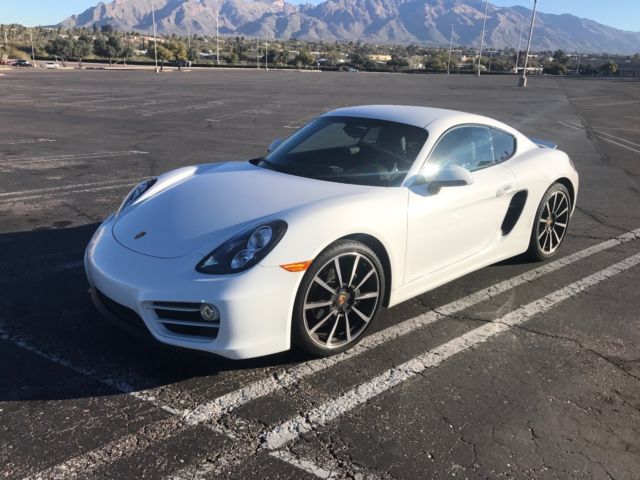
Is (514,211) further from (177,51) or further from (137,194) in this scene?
(177,51)

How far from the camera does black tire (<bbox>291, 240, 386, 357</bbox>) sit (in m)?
3.23

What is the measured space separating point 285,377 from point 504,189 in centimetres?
236

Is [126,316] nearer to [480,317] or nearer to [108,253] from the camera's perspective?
[108,253]

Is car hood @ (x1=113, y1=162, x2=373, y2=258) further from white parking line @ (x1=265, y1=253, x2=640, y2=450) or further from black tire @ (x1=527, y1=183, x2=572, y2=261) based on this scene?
black tire @ (x1=527, y1=183, x2=572, y2=261)

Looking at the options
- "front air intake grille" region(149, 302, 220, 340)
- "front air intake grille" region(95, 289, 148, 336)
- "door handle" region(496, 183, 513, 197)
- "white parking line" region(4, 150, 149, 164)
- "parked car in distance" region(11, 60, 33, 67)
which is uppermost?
"door handle" region(496, 183, 513, 197)

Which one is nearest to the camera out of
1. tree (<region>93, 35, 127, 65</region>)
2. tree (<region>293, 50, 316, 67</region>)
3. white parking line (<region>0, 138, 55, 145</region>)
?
white parking line (<region>0, 138, 55, 145</region>)

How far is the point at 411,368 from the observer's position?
3416 mm

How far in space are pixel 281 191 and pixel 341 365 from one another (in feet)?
3.81

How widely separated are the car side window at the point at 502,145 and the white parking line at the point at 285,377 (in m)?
1.04

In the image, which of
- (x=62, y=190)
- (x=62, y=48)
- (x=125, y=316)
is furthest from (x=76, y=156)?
(x=62, y=48)

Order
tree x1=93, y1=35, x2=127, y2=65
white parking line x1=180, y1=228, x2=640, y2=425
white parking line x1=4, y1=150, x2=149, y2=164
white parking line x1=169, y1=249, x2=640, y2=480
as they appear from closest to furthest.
Answer: white parking line x1=169, y1=249, x2=640, y2=480 < white parking line x1=180, y1=228, x2=640, y2=425 < white parking line x1=4, y1=150, x2=149, y2=164 < tree x1=93, y1=35, x2=127, y2=65

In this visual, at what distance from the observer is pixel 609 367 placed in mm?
3512

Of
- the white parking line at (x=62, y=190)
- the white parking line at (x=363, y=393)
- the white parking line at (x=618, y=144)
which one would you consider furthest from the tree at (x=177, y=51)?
the white parking line at (x=363, y=393)

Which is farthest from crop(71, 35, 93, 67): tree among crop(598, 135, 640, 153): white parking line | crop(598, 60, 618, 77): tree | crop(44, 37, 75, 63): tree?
crop(598, 135, 640, 153): white parking line
